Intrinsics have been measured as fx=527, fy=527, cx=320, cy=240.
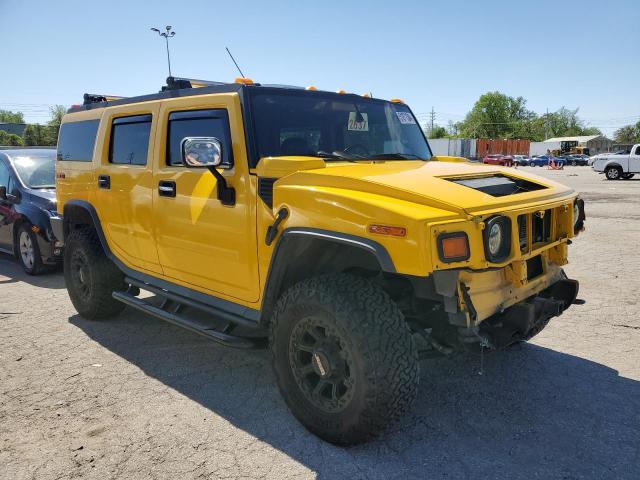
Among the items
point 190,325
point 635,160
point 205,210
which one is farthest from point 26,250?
point 635,160

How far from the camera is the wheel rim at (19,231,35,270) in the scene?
7.14 m

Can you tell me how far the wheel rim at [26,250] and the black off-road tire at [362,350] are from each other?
559 centimetres

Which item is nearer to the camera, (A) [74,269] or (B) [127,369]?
(B) [127,369]

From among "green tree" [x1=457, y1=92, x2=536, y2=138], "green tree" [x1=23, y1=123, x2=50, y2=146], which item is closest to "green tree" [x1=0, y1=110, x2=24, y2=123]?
"green tree" [x1=23, y1=123, x2=50, y2=146]

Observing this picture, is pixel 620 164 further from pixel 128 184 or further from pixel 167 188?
pixel 167 188

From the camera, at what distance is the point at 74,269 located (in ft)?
17.0

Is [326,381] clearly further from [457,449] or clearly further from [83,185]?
[83,185]

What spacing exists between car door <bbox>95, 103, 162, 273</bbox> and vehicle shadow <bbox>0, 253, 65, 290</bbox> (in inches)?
96.8

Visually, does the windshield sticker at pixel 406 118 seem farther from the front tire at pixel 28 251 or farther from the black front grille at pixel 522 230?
the front tire at pixel 28 251

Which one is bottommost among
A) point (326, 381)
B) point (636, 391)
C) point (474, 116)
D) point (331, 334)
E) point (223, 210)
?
point (636, 391)

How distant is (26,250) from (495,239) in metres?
6.73

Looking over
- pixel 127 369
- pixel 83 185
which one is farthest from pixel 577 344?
pixel 83 185

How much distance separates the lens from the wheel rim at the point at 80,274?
5.02 m

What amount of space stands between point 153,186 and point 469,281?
2.55m
